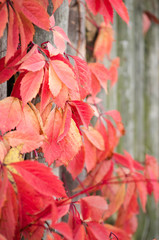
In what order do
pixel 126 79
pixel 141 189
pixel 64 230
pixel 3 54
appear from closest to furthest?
pixel 64 230 < pixel 3 54 < pixel 141 189 < pixel 126 79

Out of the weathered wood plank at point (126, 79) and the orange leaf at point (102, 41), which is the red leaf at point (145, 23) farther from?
the orange leaf at point (102, 41)

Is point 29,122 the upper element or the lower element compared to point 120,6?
A: lower

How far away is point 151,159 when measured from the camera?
1262 mm

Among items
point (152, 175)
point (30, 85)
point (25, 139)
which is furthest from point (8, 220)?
point (152, 175)

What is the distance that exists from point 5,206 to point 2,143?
0.13 meters

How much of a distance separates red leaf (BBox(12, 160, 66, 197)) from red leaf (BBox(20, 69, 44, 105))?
0.44 ft

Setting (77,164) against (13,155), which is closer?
(13,155)

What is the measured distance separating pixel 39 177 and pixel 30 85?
7.6 inches

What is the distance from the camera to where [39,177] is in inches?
18.5

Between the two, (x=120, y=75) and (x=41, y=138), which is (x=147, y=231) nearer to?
(x=120, y=75)

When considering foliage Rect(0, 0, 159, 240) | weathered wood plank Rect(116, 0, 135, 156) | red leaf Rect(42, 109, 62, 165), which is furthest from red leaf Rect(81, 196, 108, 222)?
weathered wood plank Rect(116, 0, 135, 156)

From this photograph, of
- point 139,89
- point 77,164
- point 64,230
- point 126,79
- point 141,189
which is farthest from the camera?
point 139,89

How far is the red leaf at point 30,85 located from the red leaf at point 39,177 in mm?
135

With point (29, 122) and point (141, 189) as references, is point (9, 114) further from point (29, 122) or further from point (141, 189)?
point (141, 189)
